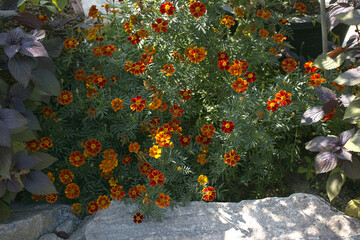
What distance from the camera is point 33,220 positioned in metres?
1.90

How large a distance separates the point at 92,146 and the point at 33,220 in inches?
17.9

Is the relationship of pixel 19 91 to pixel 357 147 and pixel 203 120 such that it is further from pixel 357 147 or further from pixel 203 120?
pixel 357 147

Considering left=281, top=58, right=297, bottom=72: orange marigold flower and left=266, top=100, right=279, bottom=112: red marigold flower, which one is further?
left=281, top=58, right=297, bottom=72: orange marigold flower

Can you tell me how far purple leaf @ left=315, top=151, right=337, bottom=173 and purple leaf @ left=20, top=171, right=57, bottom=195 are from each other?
127 centimetres

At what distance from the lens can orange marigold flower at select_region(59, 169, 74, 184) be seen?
6.84ft

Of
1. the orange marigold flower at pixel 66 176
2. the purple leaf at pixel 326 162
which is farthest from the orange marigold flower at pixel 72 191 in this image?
the purple leaf at pixel 326 162

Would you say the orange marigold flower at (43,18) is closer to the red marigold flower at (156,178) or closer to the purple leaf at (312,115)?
the red marigold flower at (156,178)

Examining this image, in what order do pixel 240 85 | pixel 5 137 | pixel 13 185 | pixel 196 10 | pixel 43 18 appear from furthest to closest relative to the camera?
pixel 43 18 < pixel 196 10 < pixel 240 85 < pixel 13 185 < pixel 5 137

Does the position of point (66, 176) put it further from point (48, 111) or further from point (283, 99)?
point (283, 99)

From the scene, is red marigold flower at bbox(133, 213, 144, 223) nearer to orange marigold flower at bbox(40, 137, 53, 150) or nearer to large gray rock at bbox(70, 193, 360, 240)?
large gray rock at bbox(70, 193, 360, 240)

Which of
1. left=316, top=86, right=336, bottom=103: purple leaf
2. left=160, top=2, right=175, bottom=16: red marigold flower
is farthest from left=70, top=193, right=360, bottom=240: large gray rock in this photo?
left=160, top=2, right=175, bottom=16: red marigold flower

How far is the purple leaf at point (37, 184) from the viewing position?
1808 millimetres

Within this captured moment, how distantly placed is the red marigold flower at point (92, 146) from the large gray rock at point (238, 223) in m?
0.30

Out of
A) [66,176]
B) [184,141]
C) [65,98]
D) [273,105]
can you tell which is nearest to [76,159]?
[66,176]
